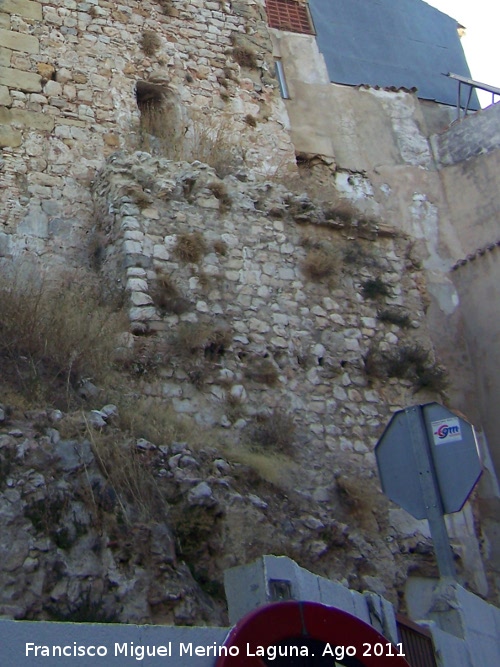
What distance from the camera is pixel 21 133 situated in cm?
1077

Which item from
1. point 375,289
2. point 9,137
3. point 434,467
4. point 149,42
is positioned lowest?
point 434,467

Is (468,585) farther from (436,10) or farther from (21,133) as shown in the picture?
(436,10)

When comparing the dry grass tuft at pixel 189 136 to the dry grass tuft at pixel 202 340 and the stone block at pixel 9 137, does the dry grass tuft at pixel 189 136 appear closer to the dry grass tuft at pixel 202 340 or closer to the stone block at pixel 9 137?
the stone block at pixel 9 137

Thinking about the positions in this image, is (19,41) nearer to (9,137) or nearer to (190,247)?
(9,137)

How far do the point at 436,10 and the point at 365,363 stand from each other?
10416 mm

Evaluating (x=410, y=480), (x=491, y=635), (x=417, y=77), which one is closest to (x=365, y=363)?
(x=491, y=635)

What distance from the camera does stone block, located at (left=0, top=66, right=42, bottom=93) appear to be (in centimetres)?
1099

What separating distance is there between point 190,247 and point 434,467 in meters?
4.69

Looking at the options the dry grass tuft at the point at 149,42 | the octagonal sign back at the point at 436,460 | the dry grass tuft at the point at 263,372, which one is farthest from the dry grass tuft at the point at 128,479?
the dry grass tuft at the point at 149,42

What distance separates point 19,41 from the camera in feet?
37.3

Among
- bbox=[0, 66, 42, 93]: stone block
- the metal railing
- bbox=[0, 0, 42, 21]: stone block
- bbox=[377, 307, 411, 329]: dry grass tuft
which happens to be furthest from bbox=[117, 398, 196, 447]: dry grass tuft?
the metal railing

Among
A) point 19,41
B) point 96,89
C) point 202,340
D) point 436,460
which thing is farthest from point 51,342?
point 19,41

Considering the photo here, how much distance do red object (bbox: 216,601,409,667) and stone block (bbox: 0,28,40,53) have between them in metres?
9.38

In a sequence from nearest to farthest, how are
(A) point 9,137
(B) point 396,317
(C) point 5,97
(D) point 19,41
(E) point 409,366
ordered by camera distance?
(E) point 409,366, (B) point 396,317, (A) point 9,137, (C) point 5,97, (D) point 19,41
